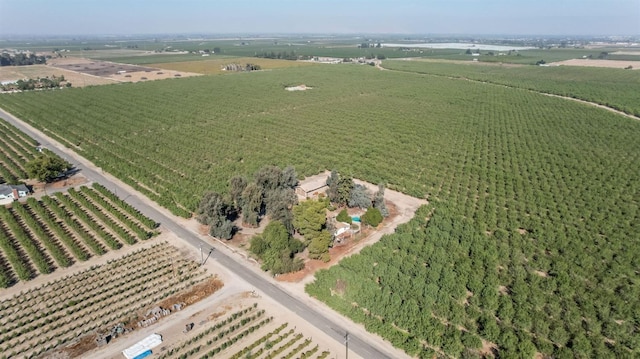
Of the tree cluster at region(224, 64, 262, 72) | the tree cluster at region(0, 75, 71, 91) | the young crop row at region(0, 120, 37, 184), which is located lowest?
the young crop row at region(0, 120, 37, 184)

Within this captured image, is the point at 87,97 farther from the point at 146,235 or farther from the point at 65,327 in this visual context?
the point at 65,327

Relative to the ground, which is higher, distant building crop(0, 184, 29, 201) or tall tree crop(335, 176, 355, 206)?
tall tree crop(335, 176, 355, 206)

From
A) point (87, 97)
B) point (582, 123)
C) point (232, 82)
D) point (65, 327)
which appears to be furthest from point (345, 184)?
point (232, 82)

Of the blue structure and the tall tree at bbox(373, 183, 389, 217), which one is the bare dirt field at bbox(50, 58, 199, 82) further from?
the blue structure

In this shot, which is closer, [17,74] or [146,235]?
[146,235]

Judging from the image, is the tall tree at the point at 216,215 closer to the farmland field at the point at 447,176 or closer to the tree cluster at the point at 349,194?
the farmland field at the point at 447,176

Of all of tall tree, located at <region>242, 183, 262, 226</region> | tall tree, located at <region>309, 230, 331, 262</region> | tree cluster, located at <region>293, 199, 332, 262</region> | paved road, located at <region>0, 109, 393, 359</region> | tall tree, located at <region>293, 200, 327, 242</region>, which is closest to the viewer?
paved road, located at <region>0, 109, 393, 359</region>

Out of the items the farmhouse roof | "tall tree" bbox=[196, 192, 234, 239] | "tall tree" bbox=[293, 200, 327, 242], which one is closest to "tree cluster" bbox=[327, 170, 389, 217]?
"tall tree" bbox=[293, 200, 327, 242]
